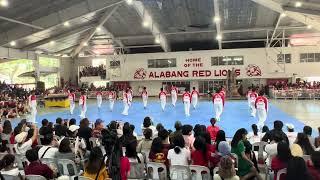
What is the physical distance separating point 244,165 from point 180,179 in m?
1.06

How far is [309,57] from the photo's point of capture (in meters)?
32.6

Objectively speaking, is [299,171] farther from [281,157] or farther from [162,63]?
[162,63]

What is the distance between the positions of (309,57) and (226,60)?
8267 mm

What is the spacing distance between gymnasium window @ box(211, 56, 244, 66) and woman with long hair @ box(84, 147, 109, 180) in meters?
31.1

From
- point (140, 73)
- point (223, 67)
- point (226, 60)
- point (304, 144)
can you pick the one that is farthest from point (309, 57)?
point (304, 144)

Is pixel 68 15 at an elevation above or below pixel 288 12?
above

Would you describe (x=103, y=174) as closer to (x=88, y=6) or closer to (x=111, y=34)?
(x=88, y=6)

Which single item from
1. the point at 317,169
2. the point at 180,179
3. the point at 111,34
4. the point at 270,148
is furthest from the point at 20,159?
the point at 111,34

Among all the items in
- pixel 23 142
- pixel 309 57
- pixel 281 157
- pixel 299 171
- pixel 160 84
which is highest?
pixel 309 57

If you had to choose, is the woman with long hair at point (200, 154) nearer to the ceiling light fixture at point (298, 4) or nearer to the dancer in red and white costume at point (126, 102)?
the dancer in red and white costume at point (126, 102)

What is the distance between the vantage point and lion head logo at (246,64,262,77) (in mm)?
33656

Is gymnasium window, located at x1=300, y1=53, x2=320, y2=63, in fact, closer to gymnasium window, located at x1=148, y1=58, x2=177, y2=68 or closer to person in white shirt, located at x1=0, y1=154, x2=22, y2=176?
gymnasium window, located at x1=148, y1=58, x2=177, y2=68

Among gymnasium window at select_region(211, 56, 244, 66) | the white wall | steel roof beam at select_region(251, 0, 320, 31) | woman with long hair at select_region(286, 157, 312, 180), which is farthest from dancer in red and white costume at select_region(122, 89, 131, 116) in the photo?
gymnasium window at select_region(211, 56, 244, 66)

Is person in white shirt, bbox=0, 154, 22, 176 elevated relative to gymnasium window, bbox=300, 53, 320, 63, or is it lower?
lower
